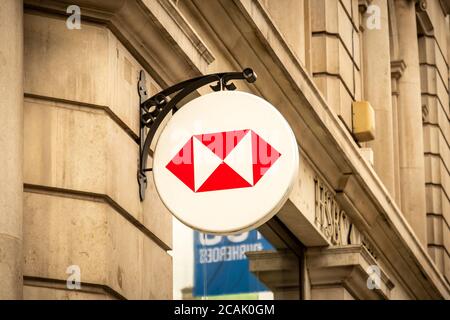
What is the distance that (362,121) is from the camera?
20.9 metres

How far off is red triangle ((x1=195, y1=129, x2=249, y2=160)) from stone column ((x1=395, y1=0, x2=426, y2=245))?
14.7 metres

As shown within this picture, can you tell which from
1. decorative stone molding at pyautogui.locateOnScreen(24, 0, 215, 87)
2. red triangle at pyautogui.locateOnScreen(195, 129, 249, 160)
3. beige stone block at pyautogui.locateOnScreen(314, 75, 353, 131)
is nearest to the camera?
red triangle at pyautogui.locateOnScreen(195, 129, 249, 160)

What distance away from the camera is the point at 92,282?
11164 mm

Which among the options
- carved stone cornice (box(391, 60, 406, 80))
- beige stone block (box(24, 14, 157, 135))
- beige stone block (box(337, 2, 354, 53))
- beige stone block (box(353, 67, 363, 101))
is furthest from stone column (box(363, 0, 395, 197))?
beige stone block (box(24, 14, 157, 135))

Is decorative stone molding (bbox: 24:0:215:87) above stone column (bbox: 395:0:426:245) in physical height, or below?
below

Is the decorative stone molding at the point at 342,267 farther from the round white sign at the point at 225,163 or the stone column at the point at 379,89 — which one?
the round white sign at the point at 225,163

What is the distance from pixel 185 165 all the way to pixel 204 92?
3.00 m

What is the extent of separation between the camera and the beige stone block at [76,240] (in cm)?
1104

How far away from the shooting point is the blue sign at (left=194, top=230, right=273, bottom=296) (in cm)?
1770

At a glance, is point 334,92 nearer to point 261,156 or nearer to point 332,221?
point 332,221

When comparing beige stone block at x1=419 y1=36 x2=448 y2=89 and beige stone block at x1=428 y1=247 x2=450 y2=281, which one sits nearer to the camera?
beige stone block at x1=428 y1=247 x2=450 y2=281

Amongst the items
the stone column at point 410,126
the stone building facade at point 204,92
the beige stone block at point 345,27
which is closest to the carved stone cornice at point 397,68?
the stone building facade at point 204,92

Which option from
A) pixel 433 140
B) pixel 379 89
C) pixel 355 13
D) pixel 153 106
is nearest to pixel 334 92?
pixel 355 13

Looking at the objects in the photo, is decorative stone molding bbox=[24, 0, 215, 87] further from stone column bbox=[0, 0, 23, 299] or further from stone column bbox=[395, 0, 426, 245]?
stone column bbox=[395, 0, 426, 245]
